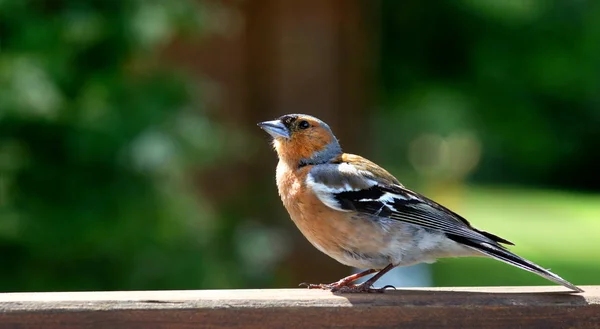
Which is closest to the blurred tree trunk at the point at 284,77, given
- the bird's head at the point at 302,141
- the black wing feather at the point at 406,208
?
the bird's head at the point at 302,141

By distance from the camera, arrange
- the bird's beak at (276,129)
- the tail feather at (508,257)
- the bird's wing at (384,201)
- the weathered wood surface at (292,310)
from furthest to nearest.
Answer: the bird's beak at (276,129), the bird's wing at (384,201), the tail feather at (508,257), the weathered wood surface at (292,310)

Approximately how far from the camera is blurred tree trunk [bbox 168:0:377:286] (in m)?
10.4

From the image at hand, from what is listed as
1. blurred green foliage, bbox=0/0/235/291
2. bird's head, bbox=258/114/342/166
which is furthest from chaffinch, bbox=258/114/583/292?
blurred green foliage, bbox=0/0/235/291

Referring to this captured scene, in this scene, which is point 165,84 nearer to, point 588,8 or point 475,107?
point 475,107

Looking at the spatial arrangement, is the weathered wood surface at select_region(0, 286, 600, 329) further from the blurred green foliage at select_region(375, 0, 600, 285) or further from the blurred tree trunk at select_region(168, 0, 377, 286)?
the blurred tree trunk at select_region(168, 0, 377, 286)

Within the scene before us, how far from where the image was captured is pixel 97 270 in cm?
741

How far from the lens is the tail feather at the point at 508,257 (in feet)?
11.6

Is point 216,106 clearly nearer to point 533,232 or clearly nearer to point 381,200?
point 381,200

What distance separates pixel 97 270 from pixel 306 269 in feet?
13.1

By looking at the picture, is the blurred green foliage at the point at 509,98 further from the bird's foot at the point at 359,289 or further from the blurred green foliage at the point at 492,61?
the bird's foot at the point at 359,289

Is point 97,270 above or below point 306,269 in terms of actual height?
above

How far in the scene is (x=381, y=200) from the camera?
173 inches

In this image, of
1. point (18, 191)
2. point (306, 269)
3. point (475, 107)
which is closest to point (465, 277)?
point (475, 107)

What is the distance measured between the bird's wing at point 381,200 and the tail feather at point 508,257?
1.6 inches
